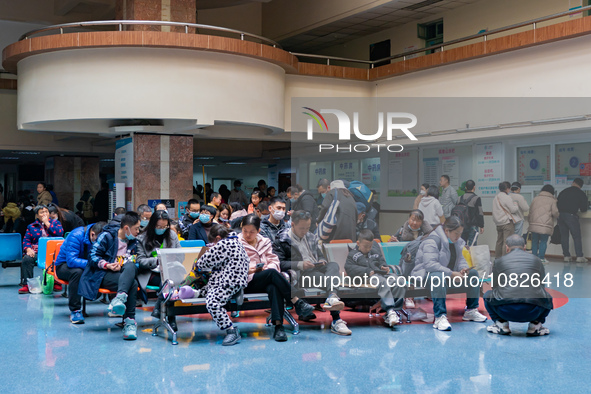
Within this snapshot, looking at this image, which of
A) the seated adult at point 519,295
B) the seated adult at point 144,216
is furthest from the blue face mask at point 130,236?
the seated adult at point 519,295

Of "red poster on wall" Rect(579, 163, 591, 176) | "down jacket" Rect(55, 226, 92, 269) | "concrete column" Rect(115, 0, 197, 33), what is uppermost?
"concrete column" Rect(115, 0, 197, 33)

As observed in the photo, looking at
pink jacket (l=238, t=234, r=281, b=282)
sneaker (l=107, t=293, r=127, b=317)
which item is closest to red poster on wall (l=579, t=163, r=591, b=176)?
pink jacket (l=238, t=234, r=281, b=282)

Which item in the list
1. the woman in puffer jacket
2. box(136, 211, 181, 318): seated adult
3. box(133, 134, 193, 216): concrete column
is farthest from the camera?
box(133, 134, 193, 216): concrete column

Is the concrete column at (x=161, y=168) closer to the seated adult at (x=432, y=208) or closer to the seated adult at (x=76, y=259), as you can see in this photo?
the seated adult at (x=76, y=259)

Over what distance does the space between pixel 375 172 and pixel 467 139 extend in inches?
133

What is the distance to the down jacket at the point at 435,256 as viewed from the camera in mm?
6711

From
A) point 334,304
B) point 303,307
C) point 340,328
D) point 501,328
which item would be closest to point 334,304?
point 334,304

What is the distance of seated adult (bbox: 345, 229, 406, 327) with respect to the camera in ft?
21.8

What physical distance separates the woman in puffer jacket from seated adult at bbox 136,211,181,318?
6.93m

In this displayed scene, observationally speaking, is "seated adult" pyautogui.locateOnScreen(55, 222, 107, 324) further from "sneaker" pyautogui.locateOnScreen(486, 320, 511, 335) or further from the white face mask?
"sneaker" pyautogui.locateOnScreen(486, 320, 511, 335)

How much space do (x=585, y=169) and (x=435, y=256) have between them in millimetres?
5952

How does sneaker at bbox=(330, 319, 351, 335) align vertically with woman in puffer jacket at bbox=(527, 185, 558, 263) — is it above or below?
below

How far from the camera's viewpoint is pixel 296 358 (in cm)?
539

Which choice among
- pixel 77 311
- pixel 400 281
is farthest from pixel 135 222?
pixel 400 281
